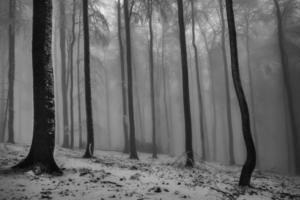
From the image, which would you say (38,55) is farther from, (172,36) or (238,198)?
(172,36)

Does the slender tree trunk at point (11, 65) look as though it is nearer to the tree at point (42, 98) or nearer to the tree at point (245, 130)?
the tree at point (42, 98)

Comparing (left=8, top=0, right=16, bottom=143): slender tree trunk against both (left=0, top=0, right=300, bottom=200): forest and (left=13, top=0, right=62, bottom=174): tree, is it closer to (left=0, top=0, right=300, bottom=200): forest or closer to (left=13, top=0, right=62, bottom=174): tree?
(left=0, top=0, right=300, bottom=200): forest

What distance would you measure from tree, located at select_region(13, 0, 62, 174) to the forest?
0.03 m

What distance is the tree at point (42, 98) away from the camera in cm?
599

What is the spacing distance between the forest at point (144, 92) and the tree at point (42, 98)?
0.09ft

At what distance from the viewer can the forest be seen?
6098 millimetres

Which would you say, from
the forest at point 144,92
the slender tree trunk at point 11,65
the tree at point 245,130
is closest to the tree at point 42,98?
the forest at point 144,92

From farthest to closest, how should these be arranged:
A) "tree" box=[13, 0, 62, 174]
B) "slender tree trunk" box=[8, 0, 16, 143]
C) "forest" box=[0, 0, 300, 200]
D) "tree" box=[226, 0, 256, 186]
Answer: "slender tree trunk" box=[8, 0, 16, 143] → "tree" box=[226, 0, 256, 186] → "forest" box=[0, 0, 300, 200] → "tree" box=[13, 0, 62, 174]

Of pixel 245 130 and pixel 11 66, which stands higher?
pixel 11 66

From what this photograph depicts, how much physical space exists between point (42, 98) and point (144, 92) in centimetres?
2550

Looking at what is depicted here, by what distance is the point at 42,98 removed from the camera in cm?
625

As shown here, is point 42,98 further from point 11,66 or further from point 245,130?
point 11,66

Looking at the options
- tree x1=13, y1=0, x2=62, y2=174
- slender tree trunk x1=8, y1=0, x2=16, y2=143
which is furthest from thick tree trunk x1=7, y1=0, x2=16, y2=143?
tree x1=13, y1=0, x2=62, y2=174

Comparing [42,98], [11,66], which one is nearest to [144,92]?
[11,66]
